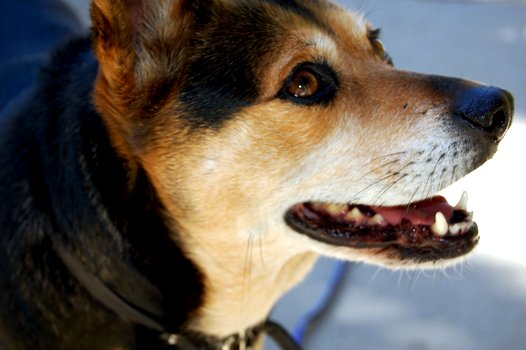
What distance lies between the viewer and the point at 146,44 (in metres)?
2.01

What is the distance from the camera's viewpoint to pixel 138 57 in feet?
6.49

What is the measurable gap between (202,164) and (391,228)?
583 millimetres

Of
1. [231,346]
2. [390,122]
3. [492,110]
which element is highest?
[492,110]

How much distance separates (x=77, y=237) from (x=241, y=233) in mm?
457

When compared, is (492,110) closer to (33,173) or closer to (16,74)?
(33,173)

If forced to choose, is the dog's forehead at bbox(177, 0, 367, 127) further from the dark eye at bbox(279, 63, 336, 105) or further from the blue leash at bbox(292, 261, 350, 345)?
the blue leash at bbox(292, 261, 350, 345)

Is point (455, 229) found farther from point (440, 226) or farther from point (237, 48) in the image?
point (237, 48)

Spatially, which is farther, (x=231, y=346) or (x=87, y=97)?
(x=231, y=346)

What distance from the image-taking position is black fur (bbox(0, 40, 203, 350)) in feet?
6.49

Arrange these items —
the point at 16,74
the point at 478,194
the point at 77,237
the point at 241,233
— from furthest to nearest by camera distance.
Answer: the point at 478,194 < the point at 16,74 < the point at 241,233 < the point at 77,237

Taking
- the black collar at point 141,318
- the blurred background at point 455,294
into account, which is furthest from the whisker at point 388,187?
the blurred background at point 455,294

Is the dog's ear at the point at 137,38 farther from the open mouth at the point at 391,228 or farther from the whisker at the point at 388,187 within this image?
the whisker at the point at 388,187

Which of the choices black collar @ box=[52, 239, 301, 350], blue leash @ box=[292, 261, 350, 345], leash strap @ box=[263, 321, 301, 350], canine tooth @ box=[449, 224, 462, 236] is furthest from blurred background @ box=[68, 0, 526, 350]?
canine tooth @ box=[449, 224, 462, 236]

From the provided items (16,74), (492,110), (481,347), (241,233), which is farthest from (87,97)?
(481,347)
